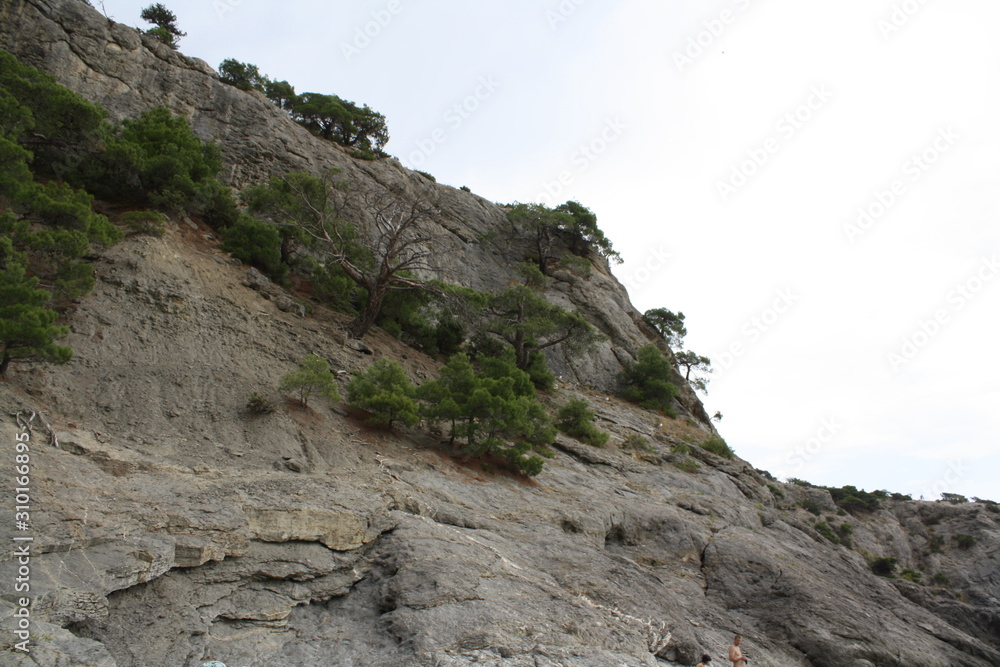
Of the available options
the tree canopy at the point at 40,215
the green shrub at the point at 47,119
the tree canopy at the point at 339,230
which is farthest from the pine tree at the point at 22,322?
the tree canopy at the point at 339,230

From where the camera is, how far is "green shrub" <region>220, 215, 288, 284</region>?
20094 mm

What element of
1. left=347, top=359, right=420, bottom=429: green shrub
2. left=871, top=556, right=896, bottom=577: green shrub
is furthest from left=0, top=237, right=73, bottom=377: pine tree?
left=871, top=556, right=896, bottom=577: green shrub

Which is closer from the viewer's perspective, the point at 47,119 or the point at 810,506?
the point at 47,119

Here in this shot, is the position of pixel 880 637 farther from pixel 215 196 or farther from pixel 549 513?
pixel 215 196

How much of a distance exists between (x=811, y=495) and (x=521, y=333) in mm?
26401

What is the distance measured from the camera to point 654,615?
10656mm

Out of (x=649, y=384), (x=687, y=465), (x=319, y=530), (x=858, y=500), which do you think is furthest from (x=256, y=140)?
(x=858, y=500)

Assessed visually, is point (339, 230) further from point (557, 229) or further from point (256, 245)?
point (557, 229)

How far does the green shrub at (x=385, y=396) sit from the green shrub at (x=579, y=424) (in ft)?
26.0

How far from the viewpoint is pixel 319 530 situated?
946 cm

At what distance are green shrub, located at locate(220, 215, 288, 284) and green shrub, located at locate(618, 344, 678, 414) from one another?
18.2m

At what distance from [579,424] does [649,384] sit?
9507mm

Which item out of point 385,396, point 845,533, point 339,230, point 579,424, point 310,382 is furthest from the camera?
point 845,533

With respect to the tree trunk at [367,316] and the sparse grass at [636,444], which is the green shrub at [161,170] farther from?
the sparse grass at [636,444]
